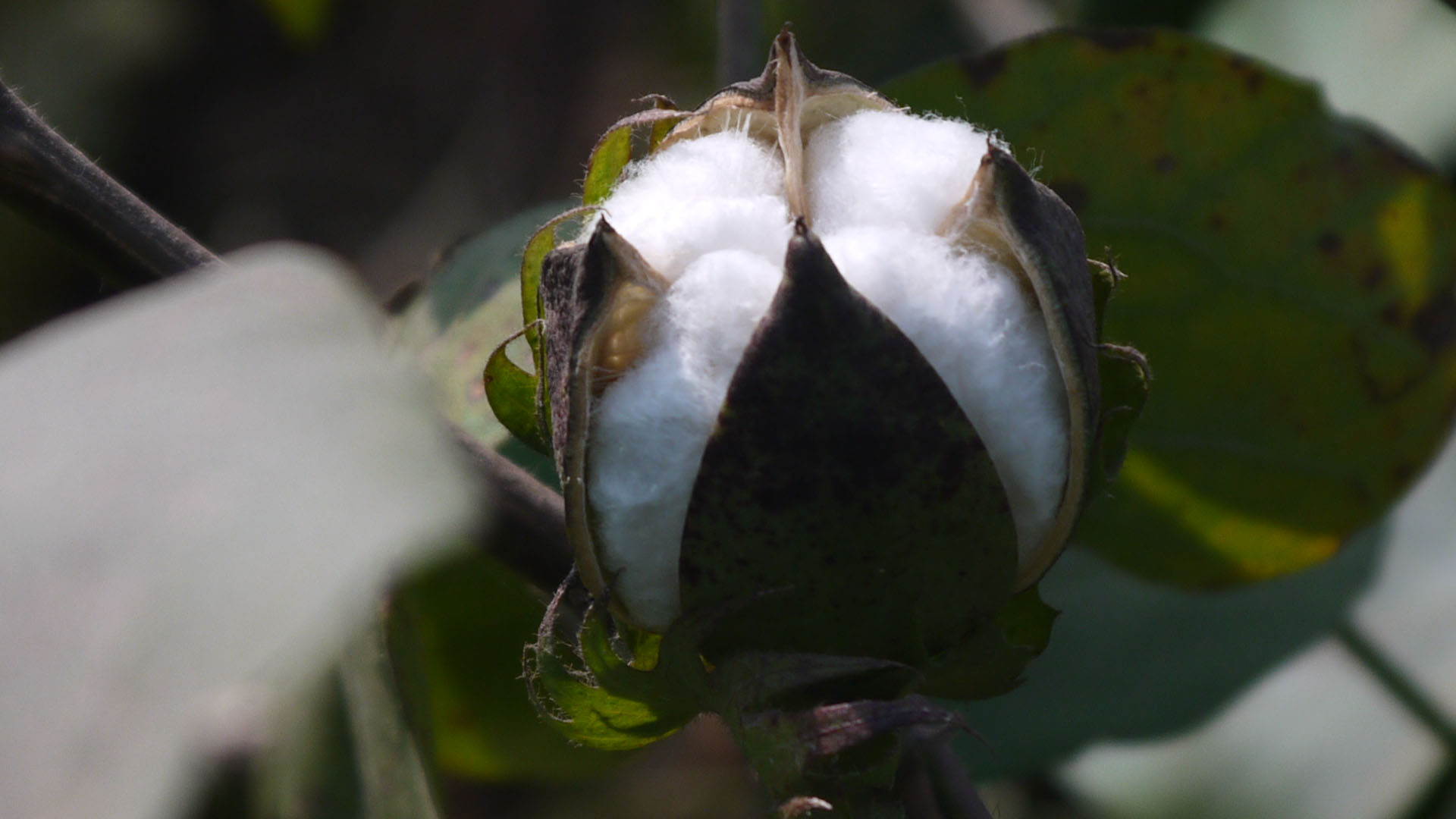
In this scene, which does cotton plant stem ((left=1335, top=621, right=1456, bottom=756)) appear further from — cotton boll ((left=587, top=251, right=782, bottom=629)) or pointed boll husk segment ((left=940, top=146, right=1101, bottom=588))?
cotton boll ((left=587, top=251, right=782, bottom=629))

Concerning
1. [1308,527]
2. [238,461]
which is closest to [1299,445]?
[1308,527]

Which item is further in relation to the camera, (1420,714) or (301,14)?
(301,14)

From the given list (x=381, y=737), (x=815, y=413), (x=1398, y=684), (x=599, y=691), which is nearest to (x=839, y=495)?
(x=815, y=413)

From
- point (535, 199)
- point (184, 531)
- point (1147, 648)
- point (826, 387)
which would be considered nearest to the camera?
point (184, 531)

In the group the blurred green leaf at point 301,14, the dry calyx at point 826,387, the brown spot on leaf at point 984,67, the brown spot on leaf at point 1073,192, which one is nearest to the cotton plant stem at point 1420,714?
the brown spot on leaf at point 1073,192

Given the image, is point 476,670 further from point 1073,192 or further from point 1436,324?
point 1436,324

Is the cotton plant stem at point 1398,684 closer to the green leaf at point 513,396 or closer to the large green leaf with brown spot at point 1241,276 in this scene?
the large green leaf with brown spot at point 1241,276

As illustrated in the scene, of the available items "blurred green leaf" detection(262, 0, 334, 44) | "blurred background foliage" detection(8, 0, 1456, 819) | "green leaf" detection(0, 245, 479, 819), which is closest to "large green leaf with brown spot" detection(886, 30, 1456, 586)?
"blurred background foliage" detection(8, 0, 1456, 819)

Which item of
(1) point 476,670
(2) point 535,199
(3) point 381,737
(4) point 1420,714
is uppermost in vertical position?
(3) point 381,737
